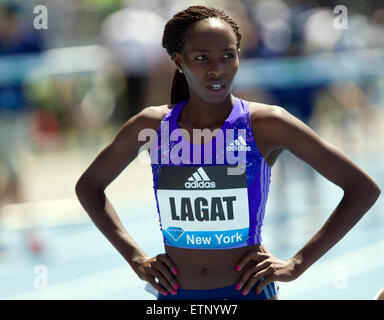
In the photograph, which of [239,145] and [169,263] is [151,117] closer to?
[239,145]

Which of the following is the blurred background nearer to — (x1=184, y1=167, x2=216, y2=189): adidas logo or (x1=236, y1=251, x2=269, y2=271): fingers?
(x1=236, y1=251, x2=269, y2=271): fingers

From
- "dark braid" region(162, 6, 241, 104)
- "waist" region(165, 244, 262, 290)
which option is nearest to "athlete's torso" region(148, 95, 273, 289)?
"waist" region(165, 244, 262, 290)

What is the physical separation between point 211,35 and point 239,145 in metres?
0.43

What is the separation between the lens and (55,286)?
670cm

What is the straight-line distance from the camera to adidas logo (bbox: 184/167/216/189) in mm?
2996

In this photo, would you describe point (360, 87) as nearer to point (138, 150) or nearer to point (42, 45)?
point (42, 45)

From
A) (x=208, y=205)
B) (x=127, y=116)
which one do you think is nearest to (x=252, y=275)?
(x=208, y=205)

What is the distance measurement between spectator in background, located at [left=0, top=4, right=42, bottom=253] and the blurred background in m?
0.02

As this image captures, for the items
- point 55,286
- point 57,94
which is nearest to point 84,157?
point 57,94

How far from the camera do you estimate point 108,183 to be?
332 centimetres

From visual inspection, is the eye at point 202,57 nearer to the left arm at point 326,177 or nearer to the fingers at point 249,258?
the left arm at point 326,177

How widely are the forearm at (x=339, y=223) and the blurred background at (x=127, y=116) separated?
6.81 feet

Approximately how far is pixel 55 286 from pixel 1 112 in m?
2.09

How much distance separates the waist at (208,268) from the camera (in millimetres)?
3010
